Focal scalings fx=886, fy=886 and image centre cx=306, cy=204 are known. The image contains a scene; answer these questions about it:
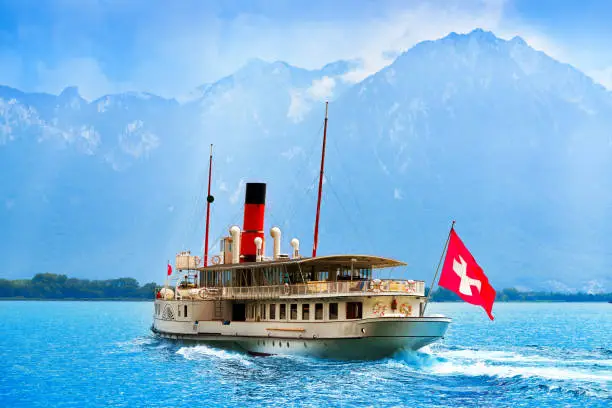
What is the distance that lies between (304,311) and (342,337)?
3933 millimetres

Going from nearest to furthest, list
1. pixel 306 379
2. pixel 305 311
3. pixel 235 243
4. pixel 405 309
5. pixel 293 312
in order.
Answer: pixel 306 379
pixel 405 309
pixel 305 311
pixel 293 312
pixel 235 243

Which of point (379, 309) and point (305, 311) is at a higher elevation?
point (379, 309)

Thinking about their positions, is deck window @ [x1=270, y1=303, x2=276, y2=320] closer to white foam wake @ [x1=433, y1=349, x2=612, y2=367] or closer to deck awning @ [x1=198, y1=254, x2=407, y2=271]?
deck awning @ [x1=198, y1=254, x2=407, y2=271]

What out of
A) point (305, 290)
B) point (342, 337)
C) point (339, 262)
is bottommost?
point (342, 337)

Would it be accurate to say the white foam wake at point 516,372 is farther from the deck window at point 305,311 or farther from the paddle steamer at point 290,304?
the deck window at point 305,311

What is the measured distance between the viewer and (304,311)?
48.8 metres

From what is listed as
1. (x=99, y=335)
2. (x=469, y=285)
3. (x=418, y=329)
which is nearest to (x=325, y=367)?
(x=418, y=329)

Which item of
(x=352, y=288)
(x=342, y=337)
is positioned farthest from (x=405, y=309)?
(x=342, y=337)

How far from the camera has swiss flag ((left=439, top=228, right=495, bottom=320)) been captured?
42812mm

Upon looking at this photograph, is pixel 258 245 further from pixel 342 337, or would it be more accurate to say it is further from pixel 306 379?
pixel 306 379

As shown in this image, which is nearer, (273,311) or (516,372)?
(516,372)

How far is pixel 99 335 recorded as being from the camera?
81.1 metres

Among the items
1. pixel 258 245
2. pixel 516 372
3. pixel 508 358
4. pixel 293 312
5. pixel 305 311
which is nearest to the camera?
pixel 516 372

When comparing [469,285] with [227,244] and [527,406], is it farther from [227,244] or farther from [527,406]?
[227,244]
